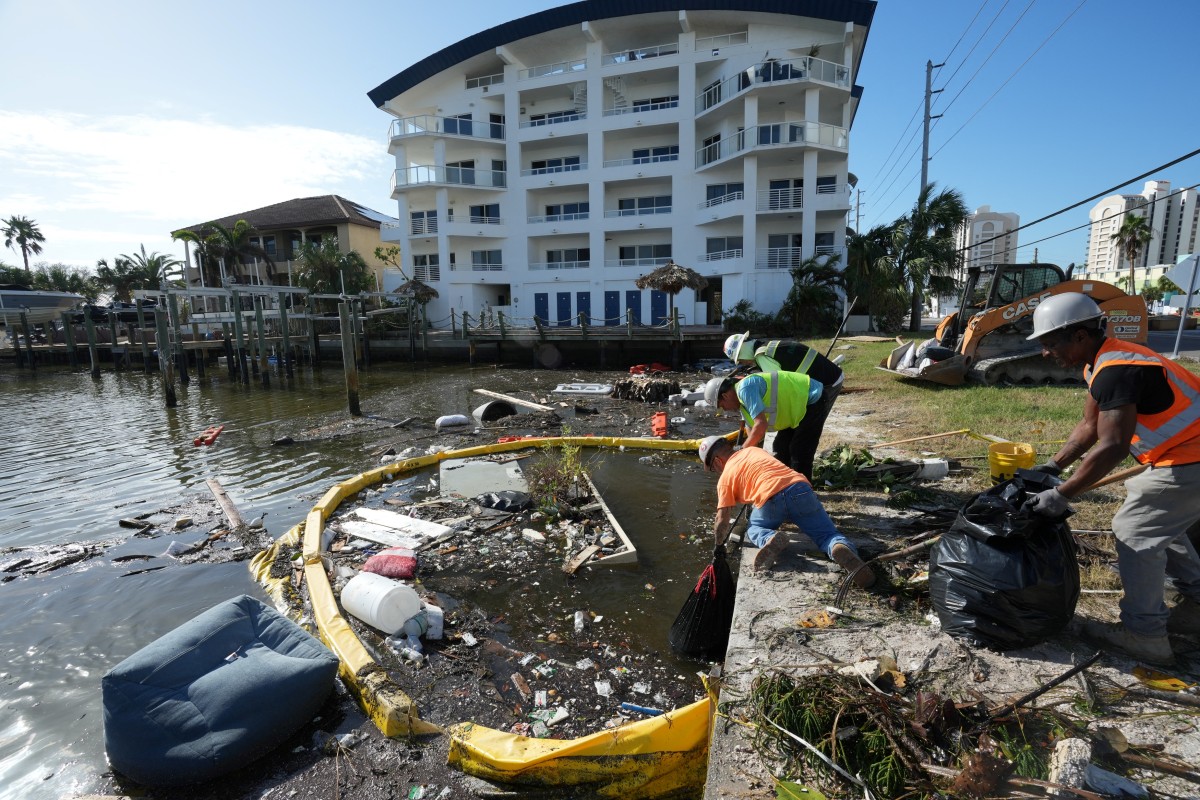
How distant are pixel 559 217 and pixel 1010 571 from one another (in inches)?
1293

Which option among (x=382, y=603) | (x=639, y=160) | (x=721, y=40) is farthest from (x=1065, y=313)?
(x=721, y=40)

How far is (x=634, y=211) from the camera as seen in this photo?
104ft

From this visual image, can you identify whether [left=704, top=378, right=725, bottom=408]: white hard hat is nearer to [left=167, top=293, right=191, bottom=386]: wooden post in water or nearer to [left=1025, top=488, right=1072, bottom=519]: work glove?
[left=1025, top=488, right=1072, bottom=519]: work glove

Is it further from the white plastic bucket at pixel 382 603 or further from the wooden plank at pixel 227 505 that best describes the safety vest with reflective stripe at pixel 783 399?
the wooden plank at pixel 227 505

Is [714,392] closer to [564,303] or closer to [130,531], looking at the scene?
[130,531]

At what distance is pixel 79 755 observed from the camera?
341 cm

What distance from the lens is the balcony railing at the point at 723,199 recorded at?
28.4 metres

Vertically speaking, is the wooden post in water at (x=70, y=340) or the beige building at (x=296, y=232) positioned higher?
the beige building at (x=296, y=232)

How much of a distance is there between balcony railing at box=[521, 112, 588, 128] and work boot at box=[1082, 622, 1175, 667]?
110 ft

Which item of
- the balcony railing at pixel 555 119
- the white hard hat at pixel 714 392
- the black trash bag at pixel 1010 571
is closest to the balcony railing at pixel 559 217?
the balcony railing at pixel 555 119

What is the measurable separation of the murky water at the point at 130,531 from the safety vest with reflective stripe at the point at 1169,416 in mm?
2979

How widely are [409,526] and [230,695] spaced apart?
3.09 metres

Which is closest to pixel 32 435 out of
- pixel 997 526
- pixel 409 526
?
pixel 409 526

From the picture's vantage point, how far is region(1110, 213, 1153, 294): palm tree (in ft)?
→ 116
